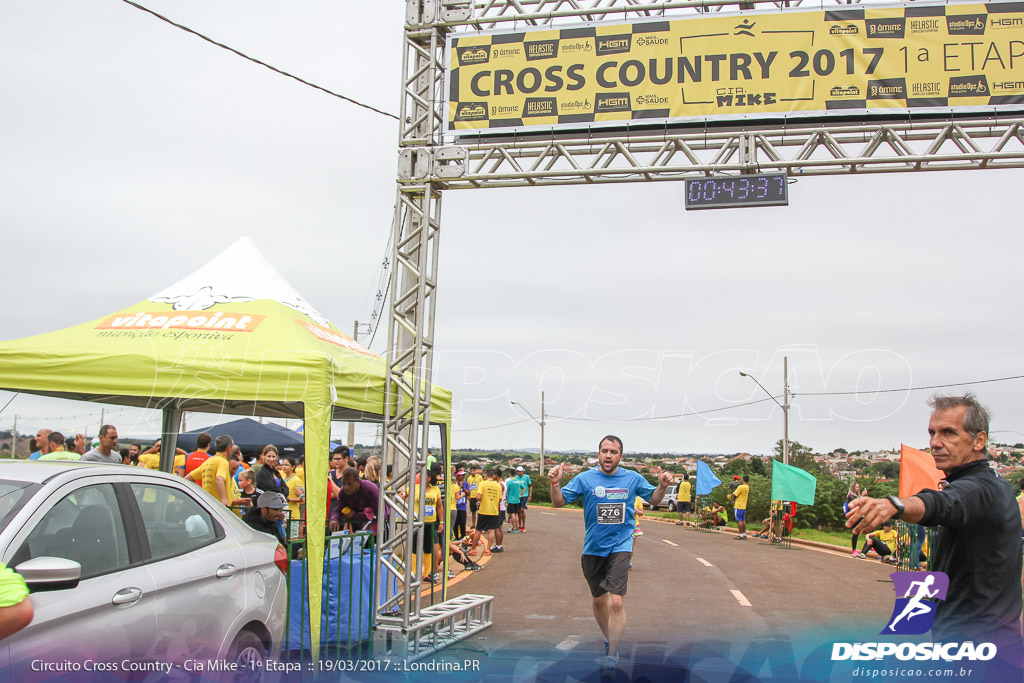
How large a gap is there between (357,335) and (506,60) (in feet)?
104

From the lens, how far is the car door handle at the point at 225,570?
4.90 m

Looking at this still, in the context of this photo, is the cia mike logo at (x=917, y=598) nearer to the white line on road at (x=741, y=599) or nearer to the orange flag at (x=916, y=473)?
the orange flag at (x=916, y=473)

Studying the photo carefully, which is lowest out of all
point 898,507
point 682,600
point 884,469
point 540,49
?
point 682,600

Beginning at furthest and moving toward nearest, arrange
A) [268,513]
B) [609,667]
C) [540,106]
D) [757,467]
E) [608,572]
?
[757,467] → [540,106] → [268,513] → [608,572] → [609,667]

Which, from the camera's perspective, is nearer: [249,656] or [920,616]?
[920,616]

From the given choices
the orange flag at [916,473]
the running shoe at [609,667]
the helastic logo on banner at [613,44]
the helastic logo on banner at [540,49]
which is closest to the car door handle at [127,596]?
the running shoe at [609,667]

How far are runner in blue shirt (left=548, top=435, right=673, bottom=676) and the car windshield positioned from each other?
162 inches

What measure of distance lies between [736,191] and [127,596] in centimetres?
660

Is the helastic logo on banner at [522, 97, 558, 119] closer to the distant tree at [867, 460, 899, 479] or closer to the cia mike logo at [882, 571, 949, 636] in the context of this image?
the cia mike logo at [882, 571, 949, 636]

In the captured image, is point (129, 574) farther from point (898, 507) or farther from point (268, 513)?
point (898, 507)

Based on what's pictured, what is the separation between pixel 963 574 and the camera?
3.34 meters

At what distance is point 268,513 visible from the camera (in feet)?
24.5

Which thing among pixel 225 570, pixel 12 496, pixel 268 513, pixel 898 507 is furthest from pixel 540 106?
pixel 898 507

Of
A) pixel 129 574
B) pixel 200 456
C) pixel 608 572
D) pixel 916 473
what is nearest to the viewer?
pixel 129 574
